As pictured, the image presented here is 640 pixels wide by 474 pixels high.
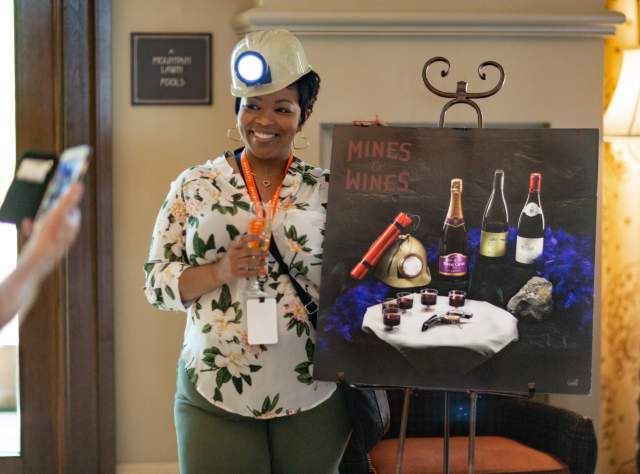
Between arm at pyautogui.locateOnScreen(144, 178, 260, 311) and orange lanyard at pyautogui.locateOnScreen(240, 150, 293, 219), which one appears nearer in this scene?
arm at pyautogui.locateOnScreen(144, 178, 260, 311)

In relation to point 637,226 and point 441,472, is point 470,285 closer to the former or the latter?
point 441,472

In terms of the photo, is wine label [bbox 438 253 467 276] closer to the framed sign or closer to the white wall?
the white wall

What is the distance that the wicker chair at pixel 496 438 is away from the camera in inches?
99.7

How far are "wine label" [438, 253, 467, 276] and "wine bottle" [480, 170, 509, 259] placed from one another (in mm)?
51

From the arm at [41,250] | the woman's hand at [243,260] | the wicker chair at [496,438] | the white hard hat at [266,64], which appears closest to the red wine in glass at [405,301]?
the woman's hand at [243,260]

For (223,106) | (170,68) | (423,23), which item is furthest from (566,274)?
(170,68)

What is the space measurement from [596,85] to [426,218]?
1262 mm

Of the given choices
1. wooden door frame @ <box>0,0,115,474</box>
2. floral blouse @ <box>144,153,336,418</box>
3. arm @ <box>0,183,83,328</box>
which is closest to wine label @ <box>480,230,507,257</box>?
floral blouse @ <box>144,153,336,418</box>

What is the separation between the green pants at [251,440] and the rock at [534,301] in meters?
0.50

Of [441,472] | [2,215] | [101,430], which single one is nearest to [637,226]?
[441,472]

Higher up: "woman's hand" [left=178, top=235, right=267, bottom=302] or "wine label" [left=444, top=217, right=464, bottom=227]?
"wine label" [left=444, top=217, right=464, bottom=227]

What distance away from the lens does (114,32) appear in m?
3.06

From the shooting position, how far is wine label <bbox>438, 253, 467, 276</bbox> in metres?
2.04

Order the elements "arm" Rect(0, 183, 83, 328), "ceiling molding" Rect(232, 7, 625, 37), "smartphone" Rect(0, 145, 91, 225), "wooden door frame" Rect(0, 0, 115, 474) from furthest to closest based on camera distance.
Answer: "wooden door frame" Rect(0, 0, 115, 474), "ceiling molding" Rect(232, 7, 625, 37), "smartphone" Rect(0, 145, 91, 225), "arm" Rect(0, 183, 83, 328)
